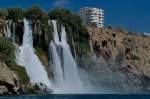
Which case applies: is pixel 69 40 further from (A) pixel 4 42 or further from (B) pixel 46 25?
(A) pixel 4 42

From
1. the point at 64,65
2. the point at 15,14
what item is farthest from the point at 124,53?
the point at 15,14

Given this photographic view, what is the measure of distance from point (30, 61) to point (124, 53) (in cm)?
4393

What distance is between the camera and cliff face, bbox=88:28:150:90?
5782 inches

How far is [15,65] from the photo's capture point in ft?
353

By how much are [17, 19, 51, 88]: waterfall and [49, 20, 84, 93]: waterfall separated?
4053 millimetres

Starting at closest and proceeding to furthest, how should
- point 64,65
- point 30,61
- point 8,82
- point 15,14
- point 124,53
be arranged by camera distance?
point 8,82
point 30,61
point 64,65
point 15,14
point 124,53

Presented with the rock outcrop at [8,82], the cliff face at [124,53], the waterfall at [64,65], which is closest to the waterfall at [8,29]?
the waterfall at [64,65]

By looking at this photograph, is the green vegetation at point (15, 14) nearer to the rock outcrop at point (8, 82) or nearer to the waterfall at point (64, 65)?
the waterfall at point (64, 65)

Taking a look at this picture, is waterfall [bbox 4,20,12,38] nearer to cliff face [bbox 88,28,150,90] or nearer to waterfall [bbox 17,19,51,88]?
waterfall [bbox 17,19,51,88]

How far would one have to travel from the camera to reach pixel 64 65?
411 ft

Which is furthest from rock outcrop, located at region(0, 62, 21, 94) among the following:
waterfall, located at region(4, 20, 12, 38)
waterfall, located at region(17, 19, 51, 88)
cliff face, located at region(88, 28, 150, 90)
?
cliff face, located at region(88, 28, 150, 90)

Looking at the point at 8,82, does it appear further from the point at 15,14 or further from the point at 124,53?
the point at 124,53

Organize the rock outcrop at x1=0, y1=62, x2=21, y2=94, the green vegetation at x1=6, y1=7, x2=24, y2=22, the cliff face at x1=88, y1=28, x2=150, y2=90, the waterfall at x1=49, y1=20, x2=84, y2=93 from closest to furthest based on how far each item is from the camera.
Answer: the rock outcrop at x1=0, y1=62, x2=21, y2=94
the waterfall at x1=49, y1=20, x2=84, y2=93
the green vegetation at x1=6, y1=7, x2=24, y2=22
the cliff face at x1=88, y1=28, x2=150, y2=90

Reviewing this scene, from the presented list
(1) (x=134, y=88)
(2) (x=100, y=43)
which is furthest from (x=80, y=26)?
(1) (x=134, y=88)
